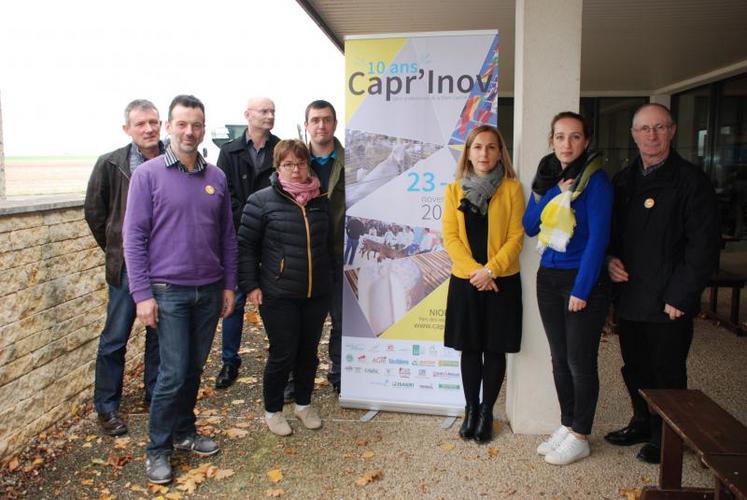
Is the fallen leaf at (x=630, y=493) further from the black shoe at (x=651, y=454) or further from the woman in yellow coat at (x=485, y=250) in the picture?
the woman in yellow coat at (x=485, y=250)

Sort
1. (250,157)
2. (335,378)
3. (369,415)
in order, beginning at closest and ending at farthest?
(369,415) < (250,157) < (335,378)

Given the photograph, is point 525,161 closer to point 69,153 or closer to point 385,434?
point 385,434

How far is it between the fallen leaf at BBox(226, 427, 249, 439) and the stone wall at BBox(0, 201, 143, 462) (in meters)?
1.08

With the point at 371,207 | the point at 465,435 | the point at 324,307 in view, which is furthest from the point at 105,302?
the point at 465,435

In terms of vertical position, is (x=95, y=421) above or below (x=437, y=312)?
below

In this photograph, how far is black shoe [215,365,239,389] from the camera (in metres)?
4.82

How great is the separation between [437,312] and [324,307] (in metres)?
0.74

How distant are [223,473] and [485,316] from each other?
5.40ft

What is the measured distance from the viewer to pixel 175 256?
3.23 m

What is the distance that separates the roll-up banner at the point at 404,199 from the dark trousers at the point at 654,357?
1.05 metres

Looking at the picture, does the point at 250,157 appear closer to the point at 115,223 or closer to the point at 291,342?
the point at 115,223

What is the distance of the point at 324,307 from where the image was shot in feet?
12.7

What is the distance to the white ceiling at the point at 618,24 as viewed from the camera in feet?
19.4

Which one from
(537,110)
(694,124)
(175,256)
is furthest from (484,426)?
(694,124)
